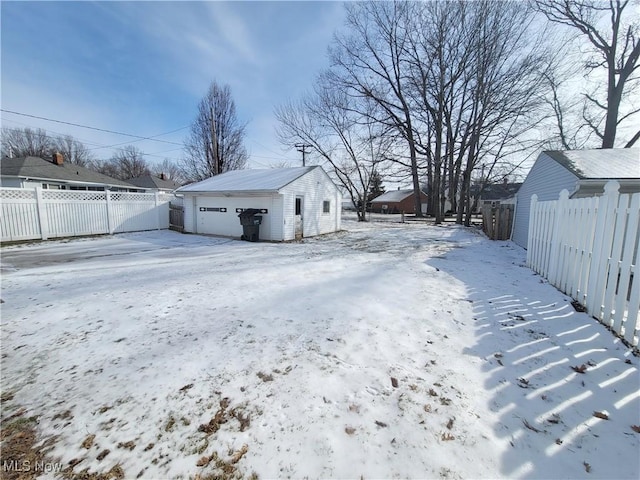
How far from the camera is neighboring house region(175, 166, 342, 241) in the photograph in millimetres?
11898

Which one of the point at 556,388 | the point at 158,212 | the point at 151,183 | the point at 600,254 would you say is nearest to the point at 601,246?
the point at 600,254

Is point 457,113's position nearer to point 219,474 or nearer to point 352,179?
point 352,179

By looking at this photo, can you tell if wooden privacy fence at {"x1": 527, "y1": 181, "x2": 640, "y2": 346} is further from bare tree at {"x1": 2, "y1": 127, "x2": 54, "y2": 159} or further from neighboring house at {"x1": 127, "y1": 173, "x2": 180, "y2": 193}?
bare tree at {"x1": 2, "y1": 127, "x2": 54, "y2": 159}

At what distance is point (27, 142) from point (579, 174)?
5623 cm

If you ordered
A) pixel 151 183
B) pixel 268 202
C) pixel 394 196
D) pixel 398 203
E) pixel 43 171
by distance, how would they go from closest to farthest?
pixel 268 202, pixel 43 171, pixel 151 183, pixel 398 203, pixel 394 196

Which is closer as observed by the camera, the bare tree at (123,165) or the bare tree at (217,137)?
the bare tree at (217,137)

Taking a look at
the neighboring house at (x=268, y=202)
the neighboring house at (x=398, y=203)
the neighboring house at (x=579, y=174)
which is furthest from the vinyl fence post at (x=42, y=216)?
the neighboring house at (x=398, y=203)

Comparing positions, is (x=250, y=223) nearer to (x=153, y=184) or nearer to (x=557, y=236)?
(x=557, y=236)

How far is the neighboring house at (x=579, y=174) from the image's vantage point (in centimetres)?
778

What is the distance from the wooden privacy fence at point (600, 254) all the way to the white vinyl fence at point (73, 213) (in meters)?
15.4

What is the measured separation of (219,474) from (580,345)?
370 cm

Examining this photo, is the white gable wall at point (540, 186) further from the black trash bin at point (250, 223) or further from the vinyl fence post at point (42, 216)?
the vinyl fence post at point (42, 216)

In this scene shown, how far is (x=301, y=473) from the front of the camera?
1.62 m

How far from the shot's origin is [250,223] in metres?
11.7
